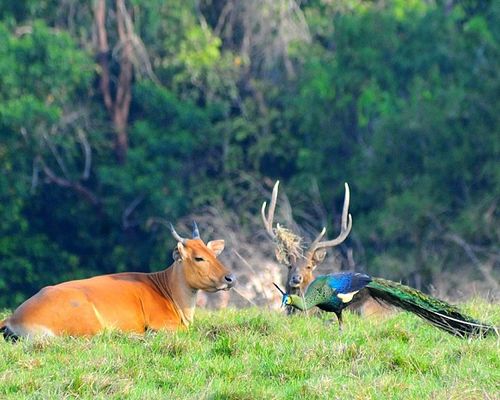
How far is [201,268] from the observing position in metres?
11.3

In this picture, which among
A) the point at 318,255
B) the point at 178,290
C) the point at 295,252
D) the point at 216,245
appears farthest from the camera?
the point at 318,255

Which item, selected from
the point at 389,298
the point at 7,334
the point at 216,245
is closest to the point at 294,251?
the point at 216,245

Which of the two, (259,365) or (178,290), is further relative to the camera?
(178,290)

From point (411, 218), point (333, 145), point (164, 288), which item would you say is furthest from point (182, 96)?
point (164, 288)

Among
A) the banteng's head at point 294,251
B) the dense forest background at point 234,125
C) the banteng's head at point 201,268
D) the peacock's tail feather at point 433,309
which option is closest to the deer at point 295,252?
the banteng's head at point 294,251

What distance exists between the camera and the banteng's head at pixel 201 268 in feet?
36.8

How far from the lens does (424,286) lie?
71.5 ft

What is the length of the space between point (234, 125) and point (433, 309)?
1924cm

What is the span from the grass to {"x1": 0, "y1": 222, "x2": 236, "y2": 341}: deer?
0.39 metres

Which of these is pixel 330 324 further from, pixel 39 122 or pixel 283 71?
pixel 283 71

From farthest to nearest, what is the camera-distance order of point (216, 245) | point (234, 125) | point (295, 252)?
point (234, 125)
point (295, 252)
point (216, 245)

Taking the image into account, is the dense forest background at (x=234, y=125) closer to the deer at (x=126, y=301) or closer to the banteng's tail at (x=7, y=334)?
the deer at (x=126, y=301)

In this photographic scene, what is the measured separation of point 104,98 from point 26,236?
Result: 3483 millimetres

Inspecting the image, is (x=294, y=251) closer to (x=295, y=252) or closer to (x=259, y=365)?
(x=295, y=252)
